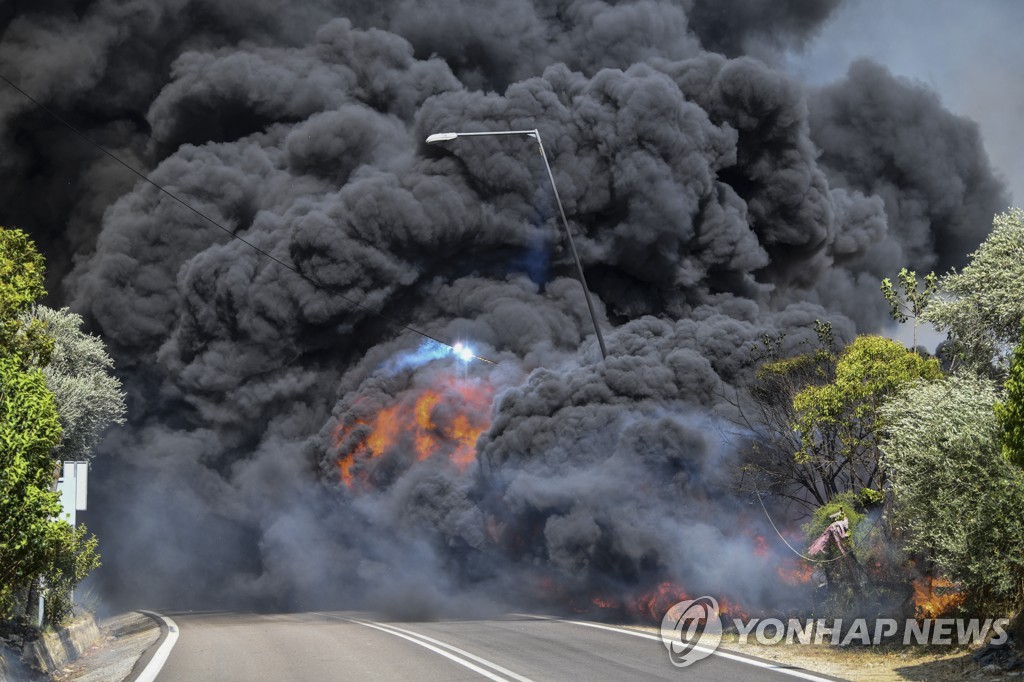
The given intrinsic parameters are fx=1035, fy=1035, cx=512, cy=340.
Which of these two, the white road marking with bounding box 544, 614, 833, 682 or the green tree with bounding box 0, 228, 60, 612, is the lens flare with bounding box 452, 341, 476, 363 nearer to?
the white road marking with bounding box 544, 614, 833, 682

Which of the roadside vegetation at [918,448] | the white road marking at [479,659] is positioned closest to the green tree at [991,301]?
the roadside vegetation at [918,448]

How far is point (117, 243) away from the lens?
171ft

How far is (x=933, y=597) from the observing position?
54.4 ft

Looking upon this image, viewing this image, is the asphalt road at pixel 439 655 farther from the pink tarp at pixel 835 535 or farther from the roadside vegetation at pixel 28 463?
the pink tarp at pixel 835 535

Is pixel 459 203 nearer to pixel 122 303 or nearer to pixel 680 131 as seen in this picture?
pixel 680 131

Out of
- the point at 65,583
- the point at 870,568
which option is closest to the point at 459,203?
the point at 65,583

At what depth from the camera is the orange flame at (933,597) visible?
52.7ft

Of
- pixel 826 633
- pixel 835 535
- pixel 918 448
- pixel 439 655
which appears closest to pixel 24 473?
pixel 439 655

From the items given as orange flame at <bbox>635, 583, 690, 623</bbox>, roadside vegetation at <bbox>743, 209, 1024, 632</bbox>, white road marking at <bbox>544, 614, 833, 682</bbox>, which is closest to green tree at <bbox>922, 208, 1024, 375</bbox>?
roadside vegetation at <bbox>743, 209, 1024, 632</bbox>

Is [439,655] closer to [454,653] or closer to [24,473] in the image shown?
[454,653]

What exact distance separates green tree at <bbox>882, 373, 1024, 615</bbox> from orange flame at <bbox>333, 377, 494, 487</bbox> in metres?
22.3

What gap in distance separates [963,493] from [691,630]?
777 centimetres

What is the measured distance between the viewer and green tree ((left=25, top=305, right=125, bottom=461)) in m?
27.4

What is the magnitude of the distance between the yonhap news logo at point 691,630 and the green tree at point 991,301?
7.04 meters
